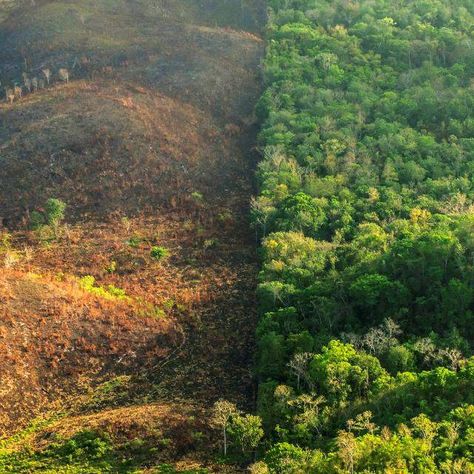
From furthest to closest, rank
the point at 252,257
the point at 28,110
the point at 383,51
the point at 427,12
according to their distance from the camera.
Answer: the point at 427,12 → the point at 383,51 → the point at 28,110 → the point at 252,257

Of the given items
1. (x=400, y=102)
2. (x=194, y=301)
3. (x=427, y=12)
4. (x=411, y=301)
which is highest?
(x=427, y=12)

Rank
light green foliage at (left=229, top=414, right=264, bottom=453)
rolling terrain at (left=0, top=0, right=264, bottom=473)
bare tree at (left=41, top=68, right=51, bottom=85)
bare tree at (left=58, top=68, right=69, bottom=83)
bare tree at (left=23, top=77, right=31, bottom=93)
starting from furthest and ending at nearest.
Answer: bare tree at (left=58, top=68, right=69, bottom=83) → bare tree at (left=23, top=77, right=31, bottom=93) → bare tree at (left=41, top=68, right=51, bottom=85) → rolling terrain at (left=0, top=0, right=264, bottom=473) → light green foliage at (left=229, top=414, right=264, bottom=453)

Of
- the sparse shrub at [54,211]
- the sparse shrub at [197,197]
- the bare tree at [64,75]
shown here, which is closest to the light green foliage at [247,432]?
the sparse shrub at [54,211]

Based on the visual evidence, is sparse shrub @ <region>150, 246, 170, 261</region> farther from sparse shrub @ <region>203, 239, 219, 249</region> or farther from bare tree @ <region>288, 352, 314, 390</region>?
bare tree @ <region>288, 352, 314, 390</region>

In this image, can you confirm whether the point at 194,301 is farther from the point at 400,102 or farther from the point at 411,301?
the point at 400,102

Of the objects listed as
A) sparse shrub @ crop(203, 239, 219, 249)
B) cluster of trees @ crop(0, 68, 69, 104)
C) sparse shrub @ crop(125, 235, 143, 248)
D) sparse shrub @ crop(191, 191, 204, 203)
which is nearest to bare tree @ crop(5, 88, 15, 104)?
cluster of trees @ crop(0, 68, 69, 104)

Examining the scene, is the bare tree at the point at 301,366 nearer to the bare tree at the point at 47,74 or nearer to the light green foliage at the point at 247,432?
the light green foliage at the point at 247,432

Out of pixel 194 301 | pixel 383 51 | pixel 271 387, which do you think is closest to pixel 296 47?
pixel 383 51
